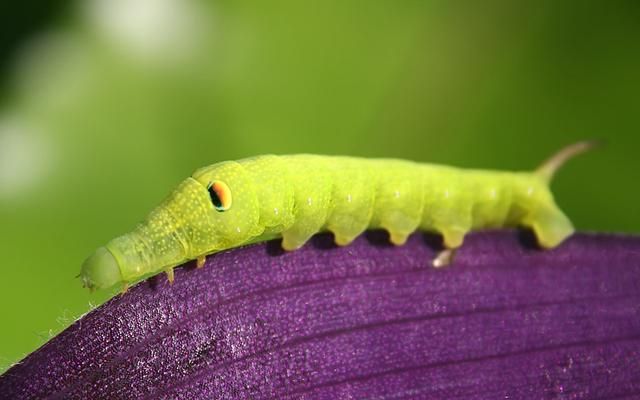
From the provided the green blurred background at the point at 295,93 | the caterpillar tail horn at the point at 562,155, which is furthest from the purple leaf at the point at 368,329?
the green blurred background at the point at 295,93

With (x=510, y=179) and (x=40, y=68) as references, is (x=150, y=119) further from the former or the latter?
(x=510, y=179)

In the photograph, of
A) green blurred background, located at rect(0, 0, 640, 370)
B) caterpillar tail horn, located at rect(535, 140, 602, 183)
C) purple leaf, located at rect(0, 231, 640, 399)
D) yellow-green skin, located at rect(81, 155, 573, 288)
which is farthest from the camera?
green blurred background, located at rect(0, 0, 640, 370)

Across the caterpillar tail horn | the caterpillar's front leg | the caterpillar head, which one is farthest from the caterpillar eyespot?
the caterpillar tail horn

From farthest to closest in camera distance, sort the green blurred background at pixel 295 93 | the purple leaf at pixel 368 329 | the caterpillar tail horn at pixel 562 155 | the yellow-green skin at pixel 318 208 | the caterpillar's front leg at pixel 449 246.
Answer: the green blurred background at pixel 295 93, the caterpillar tail horn at pixel 562 155, the caterpillar's front leg at pixel 449 246, the yellow-green skin at pixel 318 208, the purple leaf at pixel 368 329

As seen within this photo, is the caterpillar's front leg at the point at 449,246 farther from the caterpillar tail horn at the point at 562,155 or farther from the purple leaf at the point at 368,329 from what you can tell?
the caterpillar tail horn at the point at 562,155

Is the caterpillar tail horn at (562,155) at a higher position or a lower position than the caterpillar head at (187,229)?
lower

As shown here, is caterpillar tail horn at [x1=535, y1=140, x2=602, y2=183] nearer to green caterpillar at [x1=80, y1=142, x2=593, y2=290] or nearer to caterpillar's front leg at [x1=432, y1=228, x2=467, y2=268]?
green caterpillar at [x1=80, y1=142, x2=593, y2=290]

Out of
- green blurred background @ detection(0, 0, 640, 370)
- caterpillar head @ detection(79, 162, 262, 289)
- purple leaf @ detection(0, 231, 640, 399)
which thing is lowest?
purple leaf @ detection(0, 231, 640, 399)
